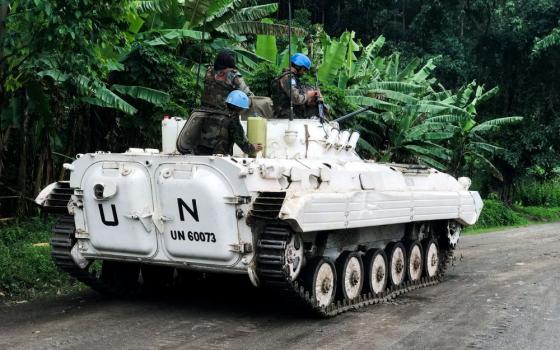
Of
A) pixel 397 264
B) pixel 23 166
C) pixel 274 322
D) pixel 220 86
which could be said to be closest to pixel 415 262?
pixel 397 264

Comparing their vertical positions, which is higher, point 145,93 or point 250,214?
point 145,93

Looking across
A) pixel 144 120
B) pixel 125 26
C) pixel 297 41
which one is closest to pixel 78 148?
pixel 144 120

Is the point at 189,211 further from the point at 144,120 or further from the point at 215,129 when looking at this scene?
the point at 144,120

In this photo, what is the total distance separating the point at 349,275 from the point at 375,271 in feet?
2.38

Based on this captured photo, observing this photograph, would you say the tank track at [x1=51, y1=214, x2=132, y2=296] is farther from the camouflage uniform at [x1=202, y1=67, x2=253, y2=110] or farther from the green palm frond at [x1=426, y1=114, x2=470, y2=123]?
the green palm frond at [x1=426, y1=114, x2=470, y2=123]

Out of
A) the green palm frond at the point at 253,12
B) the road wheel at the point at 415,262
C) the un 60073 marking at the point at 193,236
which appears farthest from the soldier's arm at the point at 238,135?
the green palm frond at the point at 253,12

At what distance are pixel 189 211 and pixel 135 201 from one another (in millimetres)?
600

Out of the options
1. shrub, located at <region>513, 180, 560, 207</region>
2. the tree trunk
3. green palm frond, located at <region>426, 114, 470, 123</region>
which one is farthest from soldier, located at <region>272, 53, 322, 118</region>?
shrub, located at <region>513, 180, 560, 207</region>

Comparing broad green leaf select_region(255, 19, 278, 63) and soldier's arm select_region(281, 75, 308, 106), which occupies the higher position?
broad green leaf select_region(255, 19, 278, 63)

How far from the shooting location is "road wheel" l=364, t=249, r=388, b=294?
9.09 meters

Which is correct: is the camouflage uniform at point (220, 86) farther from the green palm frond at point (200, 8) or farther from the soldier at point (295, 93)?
the green palm frond at point (200, 8)

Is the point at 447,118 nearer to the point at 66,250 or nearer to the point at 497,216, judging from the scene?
the point at 497,216

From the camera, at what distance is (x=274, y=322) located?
761cm

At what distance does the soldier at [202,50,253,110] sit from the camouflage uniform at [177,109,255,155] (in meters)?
0.46
